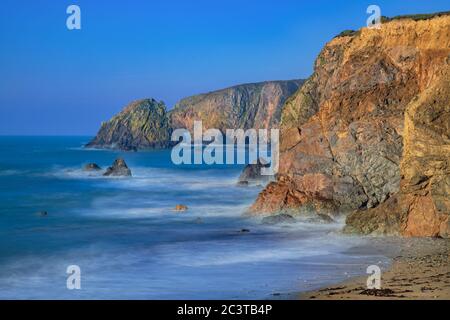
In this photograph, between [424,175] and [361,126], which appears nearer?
[424,175]

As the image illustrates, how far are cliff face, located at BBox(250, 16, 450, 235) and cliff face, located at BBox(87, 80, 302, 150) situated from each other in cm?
11385

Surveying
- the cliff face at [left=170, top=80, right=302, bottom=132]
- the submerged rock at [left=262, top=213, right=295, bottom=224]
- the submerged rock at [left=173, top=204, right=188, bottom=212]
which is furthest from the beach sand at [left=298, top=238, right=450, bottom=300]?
the cliff face at [left=170, top=80, right=302, bottom=132]

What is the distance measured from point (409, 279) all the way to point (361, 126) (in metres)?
14.8

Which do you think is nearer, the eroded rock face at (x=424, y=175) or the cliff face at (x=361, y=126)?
the eroded rock face at (x=424, y=175)

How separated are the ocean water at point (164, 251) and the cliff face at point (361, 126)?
2705 mm

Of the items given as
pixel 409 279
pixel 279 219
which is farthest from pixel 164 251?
pixel 409 279

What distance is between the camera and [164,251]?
93.8 ft

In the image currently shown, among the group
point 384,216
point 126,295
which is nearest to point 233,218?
point 384,216

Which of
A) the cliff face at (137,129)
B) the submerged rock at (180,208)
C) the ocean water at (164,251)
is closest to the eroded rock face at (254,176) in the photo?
the ocean water at (164,251)

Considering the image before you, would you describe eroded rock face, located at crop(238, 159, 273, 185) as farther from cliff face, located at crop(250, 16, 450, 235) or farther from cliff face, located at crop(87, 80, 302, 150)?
cliff face, located at crop(87, 80, 302, 150)

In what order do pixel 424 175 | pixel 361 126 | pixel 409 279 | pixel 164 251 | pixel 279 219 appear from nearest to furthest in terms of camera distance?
pixel 409 279
pixel 424 175
pixel 164 251
pixel 279 219
pixel 361 126

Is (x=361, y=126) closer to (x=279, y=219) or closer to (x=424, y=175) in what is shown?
(x=279, y=219)

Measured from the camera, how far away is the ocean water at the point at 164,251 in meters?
21.7

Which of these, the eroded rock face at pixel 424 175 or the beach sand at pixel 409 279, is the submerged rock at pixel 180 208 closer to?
the eroded rock face at pixel 424 175
